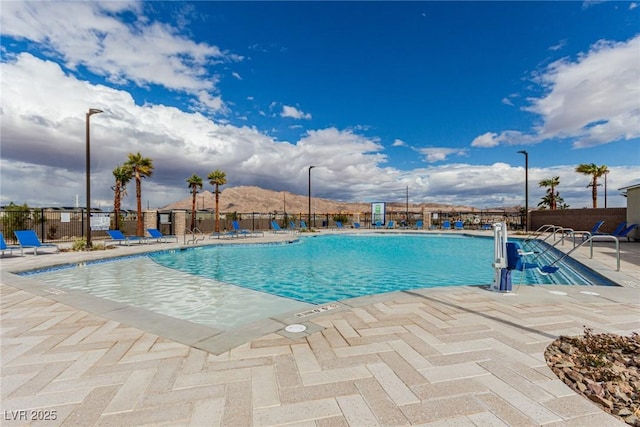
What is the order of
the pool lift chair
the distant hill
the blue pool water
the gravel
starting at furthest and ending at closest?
the distant hill → the blue pool water → the pool lift chair → the gravel

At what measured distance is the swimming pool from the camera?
4.84 m

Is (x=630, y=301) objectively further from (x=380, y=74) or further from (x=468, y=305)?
(x=380, y=74)

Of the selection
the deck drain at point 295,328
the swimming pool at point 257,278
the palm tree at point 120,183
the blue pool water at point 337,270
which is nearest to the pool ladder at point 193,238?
the blue pool water at point 337,270

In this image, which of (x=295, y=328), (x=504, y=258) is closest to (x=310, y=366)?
(x=295, y=328)

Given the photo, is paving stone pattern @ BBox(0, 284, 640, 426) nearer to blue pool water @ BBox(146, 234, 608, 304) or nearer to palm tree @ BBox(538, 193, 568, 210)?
blue pool water @ BBox(146, 234, 608, 304)

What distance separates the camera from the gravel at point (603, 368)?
181 cm

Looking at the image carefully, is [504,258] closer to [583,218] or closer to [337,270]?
[337,270]

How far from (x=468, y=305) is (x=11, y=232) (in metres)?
17.7

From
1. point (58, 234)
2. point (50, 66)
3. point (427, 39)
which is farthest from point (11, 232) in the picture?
point (427, 39)

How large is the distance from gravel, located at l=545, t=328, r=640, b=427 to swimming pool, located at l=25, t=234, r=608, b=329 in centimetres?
324

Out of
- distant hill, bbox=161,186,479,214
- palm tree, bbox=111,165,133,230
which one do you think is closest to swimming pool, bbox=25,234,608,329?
palm tree, bbox=111,165,133,230

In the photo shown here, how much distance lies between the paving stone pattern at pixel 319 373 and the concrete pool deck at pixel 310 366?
0.4 inches

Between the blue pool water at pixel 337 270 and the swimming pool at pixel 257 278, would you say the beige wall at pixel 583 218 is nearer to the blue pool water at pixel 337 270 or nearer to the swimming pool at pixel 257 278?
the blue pool water at pixel 337 270

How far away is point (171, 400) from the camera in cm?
184
